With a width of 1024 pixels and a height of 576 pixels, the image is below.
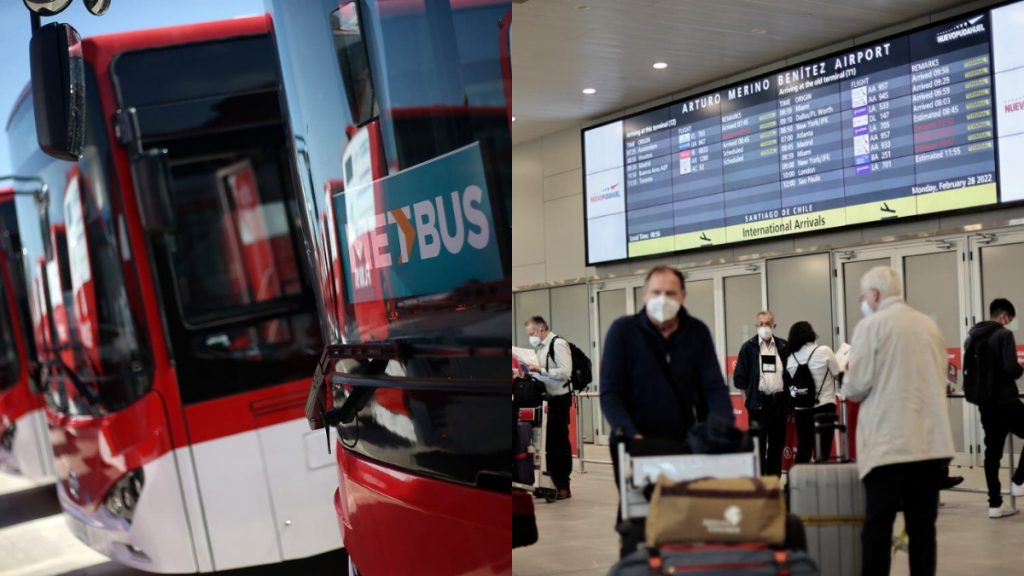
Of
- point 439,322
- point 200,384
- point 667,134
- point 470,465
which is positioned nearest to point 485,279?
point 439,322

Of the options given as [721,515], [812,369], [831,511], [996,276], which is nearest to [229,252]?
[721,515]

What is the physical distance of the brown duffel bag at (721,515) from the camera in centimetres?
303

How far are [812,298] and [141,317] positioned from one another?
30.6ft

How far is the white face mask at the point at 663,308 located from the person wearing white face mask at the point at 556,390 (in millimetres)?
4555

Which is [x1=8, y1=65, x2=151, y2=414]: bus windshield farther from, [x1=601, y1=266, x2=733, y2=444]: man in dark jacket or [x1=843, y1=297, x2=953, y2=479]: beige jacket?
[x1=843, y1=297, x2=953, y2=479]: beige jacket

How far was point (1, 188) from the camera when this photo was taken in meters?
3.56

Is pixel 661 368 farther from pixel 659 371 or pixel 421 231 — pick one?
pixel 421 231

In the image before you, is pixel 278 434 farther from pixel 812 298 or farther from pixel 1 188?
pixel 812 298

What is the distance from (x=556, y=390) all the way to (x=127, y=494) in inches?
206

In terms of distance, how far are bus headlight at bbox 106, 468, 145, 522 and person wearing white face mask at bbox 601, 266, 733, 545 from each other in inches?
53.6

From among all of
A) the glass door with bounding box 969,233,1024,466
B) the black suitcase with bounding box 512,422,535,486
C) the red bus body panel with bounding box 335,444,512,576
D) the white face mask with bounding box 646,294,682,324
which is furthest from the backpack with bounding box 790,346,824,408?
the red bus body panel with bounding box 335,444,512,576

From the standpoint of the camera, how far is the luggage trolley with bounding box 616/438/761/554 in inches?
127

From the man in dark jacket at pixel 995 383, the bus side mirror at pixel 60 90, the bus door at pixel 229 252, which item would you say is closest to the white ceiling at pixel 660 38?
the man in dark jacket at pixel 995 383

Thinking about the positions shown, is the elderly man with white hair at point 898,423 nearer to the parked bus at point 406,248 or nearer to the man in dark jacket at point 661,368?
the man in dark jacket at point 661,368
